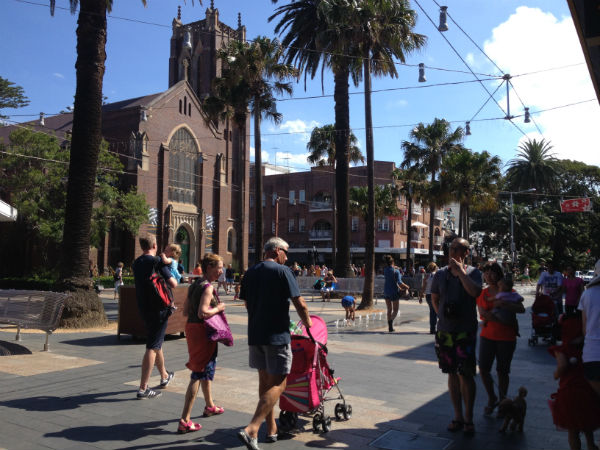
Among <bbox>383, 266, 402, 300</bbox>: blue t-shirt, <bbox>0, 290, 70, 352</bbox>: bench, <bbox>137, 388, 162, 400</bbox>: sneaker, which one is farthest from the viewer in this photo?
<bbox>383, 266, 402, 300</bbox>: blue t-shirt

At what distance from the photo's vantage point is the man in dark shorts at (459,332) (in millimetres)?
4836

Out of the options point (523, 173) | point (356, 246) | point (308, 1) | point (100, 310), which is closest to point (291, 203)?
point (356, 246)

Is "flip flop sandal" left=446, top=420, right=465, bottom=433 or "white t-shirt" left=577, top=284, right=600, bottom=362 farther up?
"white t-shirt" left=577, top=284, right=600, bottom=362

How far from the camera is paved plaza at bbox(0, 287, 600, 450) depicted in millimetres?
4578

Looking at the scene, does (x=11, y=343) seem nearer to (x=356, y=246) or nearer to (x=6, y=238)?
(x=6, y=238)

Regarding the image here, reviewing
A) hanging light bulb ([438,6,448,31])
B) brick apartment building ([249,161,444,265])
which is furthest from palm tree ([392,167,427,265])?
hanging light bulb ([438,6,448,31])

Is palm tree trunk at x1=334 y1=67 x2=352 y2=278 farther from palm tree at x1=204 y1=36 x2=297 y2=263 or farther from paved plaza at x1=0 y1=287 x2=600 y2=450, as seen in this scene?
paved plaza at x1=0 y1=287 x2=600 y2=450

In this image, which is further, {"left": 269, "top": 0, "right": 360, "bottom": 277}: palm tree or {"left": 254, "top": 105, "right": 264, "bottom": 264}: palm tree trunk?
{"left": 254, "top": 105, "right": 264, "bottom": 264}: palm tree trunk

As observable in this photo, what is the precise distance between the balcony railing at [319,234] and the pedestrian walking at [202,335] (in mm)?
53624

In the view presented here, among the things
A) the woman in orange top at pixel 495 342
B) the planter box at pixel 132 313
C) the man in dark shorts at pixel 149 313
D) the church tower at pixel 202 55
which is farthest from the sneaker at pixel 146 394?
Answer: the church tower at pixel 202 55

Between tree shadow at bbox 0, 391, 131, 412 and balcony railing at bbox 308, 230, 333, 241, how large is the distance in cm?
5311

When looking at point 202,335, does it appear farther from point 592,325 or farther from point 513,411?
point 592,325

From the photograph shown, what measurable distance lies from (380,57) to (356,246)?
40.1 m

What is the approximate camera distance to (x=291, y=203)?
6106 cm
